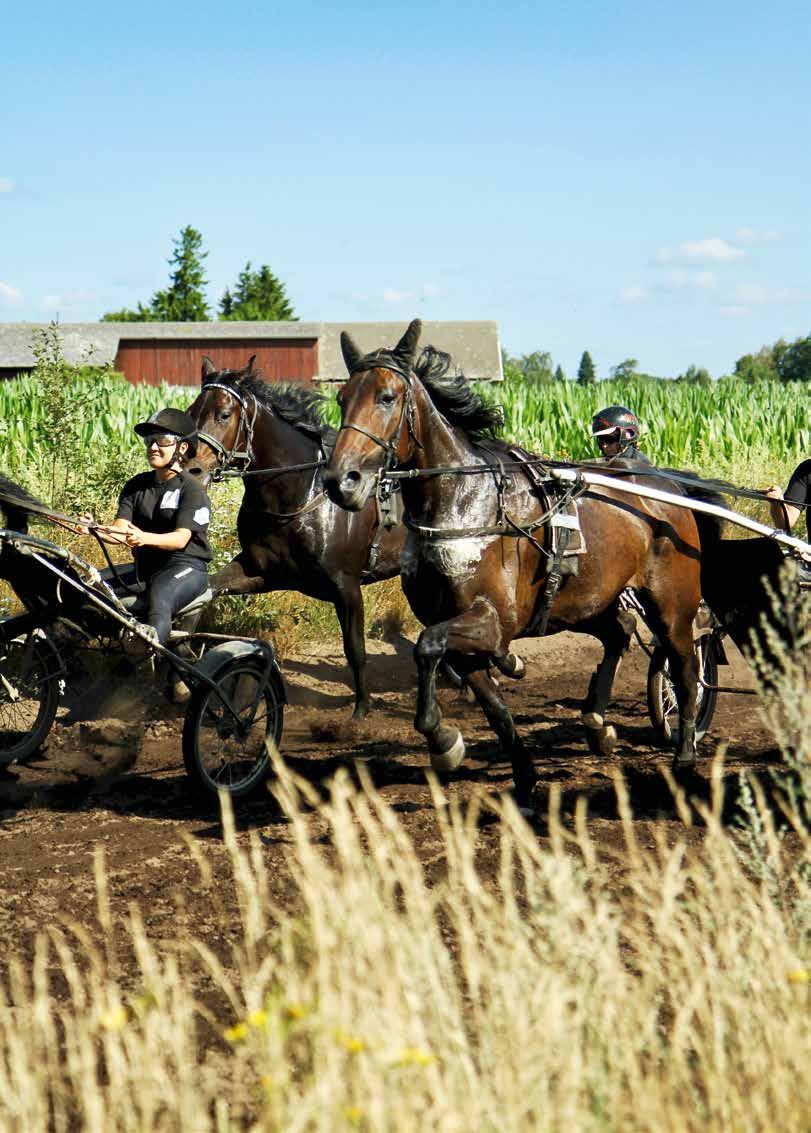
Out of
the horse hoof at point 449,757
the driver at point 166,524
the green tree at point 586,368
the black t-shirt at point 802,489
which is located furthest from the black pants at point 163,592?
the green tree at point 586,368

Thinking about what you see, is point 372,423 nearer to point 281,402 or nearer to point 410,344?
point 410,344

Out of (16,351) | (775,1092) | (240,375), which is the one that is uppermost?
(16,351)

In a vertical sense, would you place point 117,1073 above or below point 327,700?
above

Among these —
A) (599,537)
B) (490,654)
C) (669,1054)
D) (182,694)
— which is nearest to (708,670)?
(599,537)

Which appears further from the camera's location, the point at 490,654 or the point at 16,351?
the point at 16,351

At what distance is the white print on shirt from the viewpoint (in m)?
7.14

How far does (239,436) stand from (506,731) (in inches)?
125

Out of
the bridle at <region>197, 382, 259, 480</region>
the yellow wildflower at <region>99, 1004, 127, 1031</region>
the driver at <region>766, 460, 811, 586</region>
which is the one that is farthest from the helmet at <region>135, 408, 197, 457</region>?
the yellow wildflower at <region>99, 1004, 127, 1031</region>

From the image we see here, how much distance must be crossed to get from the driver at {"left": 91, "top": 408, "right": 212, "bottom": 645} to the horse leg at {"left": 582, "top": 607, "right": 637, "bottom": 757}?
8.45 feet

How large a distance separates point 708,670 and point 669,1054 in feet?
18.7

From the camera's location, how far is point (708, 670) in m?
8.43

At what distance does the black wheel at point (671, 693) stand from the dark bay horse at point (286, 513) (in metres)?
2.13

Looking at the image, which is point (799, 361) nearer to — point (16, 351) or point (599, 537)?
point (16, 351)

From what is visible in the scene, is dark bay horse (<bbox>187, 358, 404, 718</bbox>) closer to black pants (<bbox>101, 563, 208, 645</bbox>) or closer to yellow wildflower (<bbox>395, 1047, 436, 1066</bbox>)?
black pants (<bbox>101, 563, 208, 645</bbox>)
